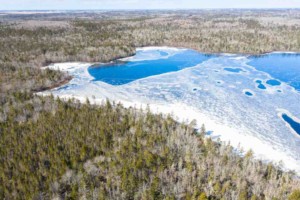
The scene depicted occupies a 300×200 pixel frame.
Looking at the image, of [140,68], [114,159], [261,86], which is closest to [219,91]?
[261,86]

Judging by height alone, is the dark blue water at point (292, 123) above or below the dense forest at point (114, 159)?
below

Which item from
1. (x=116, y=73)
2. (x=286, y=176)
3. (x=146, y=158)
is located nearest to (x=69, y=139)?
(x=146, y=158)

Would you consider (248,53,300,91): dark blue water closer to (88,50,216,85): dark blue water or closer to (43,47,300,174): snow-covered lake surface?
(43,47,300,174): snow-covered lake surface

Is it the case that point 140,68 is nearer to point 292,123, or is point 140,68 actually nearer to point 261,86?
point 261,86

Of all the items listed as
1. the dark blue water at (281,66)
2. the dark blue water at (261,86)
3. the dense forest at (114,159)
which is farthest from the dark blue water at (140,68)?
the dark blue water at (261,86)

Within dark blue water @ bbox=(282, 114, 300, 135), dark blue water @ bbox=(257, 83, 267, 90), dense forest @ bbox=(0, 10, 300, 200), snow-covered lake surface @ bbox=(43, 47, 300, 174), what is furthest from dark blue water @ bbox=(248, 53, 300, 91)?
dense forest @ bbox=(0, 10, 300, 200)

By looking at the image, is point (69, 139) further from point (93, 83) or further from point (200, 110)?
point (93, 83)

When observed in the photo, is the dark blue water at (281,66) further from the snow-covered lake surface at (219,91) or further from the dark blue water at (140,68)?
the dark blue water at (140,68)
